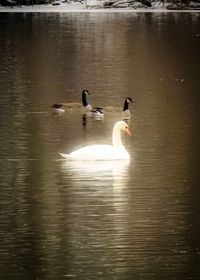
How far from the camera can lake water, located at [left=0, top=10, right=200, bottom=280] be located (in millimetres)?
11422

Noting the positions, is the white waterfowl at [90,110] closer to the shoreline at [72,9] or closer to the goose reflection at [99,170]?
the goose reflection at [99,170]

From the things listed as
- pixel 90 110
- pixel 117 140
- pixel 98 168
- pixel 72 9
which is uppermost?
pixel 117 140

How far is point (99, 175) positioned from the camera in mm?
15758

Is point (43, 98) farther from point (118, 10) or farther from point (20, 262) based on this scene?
point (118, 10)

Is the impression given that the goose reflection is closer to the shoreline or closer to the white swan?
the white swan

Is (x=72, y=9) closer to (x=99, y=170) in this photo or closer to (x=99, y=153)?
(x=99, y=153)

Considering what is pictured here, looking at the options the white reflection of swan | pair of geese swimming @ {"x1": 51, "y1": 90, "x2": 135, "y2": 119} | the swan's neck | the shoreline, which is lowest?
the shoreline

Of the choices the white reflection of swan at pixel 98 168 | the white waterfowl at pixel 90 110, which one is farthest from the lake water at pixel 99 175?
the white waterfowl at pixel 90 110

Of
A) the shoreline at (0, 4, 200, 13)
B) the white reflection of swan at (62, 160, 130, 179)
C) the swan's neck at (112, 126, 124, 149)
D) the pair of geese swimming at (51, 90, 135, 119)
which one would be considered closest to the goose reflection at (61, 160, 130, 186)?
the white reflection of swan at (62, 160, 130, 179)

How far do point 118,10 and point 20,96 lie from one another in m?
36.1

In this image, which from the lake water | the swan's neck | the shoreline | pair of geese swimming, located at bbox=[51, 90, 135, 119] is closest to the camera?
the lake water

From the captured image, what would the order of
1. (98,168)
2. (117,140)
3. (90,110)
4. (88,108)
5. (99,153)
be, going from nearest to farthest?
Result: (98,168) < (99,153) < (117,140) < (90,110) < (88,108)

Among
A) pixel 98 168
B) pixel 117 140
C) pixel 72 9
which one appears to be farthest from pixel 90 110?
pixel 72 9

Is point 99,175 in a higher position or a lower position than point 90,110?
higher
